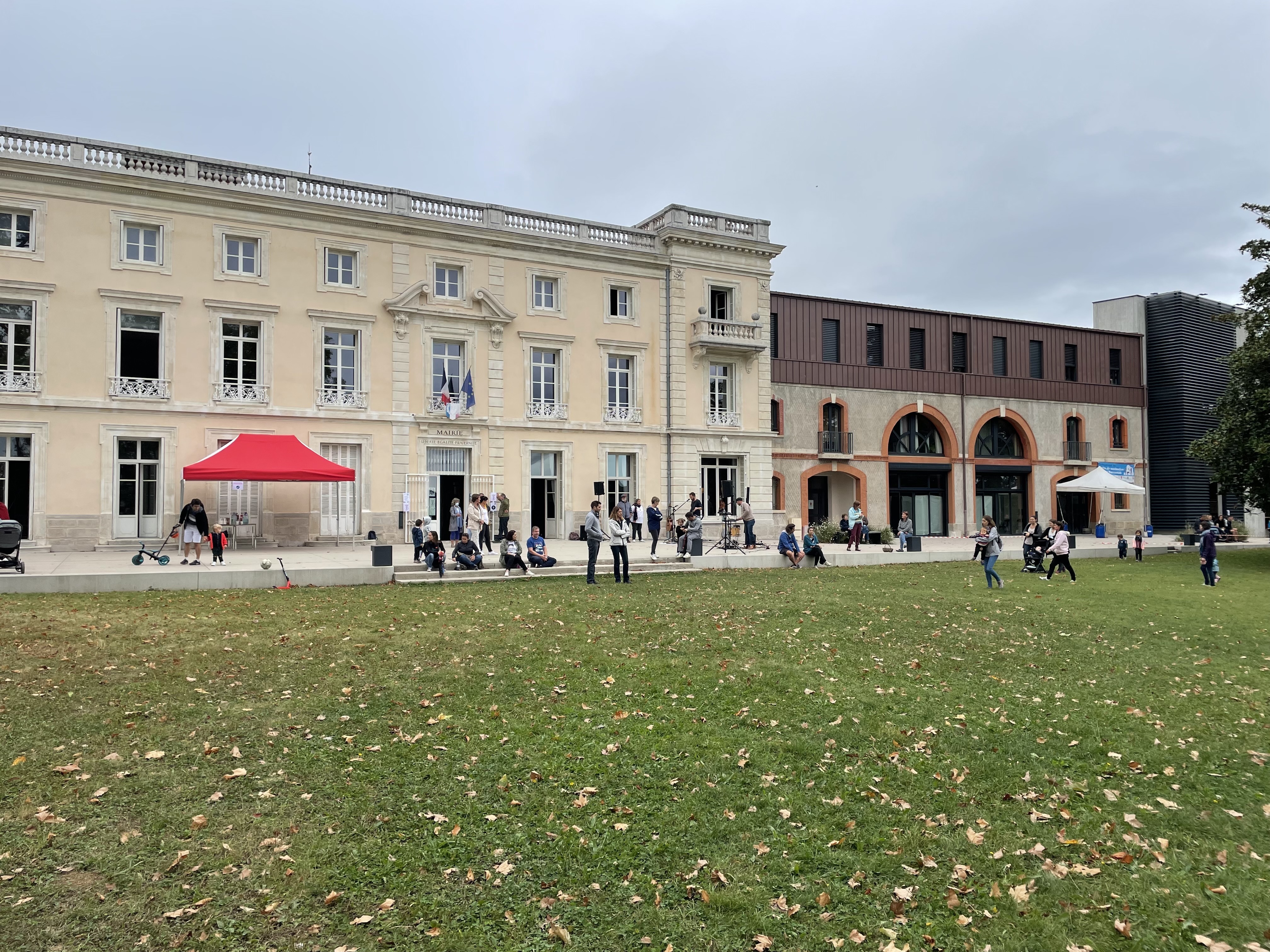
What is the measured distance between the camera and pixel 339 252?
2700 cm

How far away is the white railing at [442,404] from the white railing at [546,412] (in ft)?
7.59

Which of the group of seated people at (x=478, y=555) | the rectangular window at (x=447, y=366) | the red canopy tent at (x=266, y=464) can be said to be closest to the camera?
the group of seated people at (x=478, y=555)

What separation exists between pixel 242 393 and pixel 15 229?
7.10m

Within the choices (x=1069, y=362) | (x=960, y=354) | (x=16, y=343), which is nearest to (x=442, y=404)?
(x=16, y=343)

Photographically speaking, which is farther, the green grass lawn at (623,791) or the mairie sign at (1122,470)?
the mairie sign at (1122,470)

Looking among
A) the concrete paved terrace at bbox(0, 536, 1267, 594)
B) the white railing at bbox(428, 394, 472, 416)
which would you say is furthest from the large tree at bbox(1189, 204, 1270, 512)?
the white railing at bbox(428, 394, 472, 416)

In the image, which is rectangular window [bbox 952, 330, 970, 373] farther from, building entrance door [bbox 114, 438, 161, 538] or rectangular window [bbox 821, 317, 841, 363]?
building entrance door [bbox 114, 438, 161, 538]

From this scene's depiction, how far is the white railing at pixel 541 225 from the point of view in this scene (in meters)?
29.5

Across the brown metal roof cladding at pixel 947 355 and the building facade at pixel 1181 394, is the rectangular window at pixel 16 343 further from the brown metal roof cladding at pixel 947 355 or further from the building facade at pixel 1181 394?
the building facade at pixel 1181 394

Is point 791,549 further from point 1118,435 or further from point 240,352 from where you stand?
point 1118,435

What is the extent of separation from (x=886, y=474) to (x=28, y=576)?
1288 inches

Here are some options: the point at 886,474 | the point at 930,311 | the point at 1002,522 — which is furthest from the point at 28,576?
the point at 1002,522

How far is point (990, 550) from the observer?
1739 cm

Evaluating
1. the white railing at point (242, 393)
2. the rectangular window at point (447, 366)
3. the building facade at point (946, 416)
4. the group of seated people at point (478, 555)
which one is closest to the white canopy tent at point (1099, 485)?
the building facade at point (946, 416)
